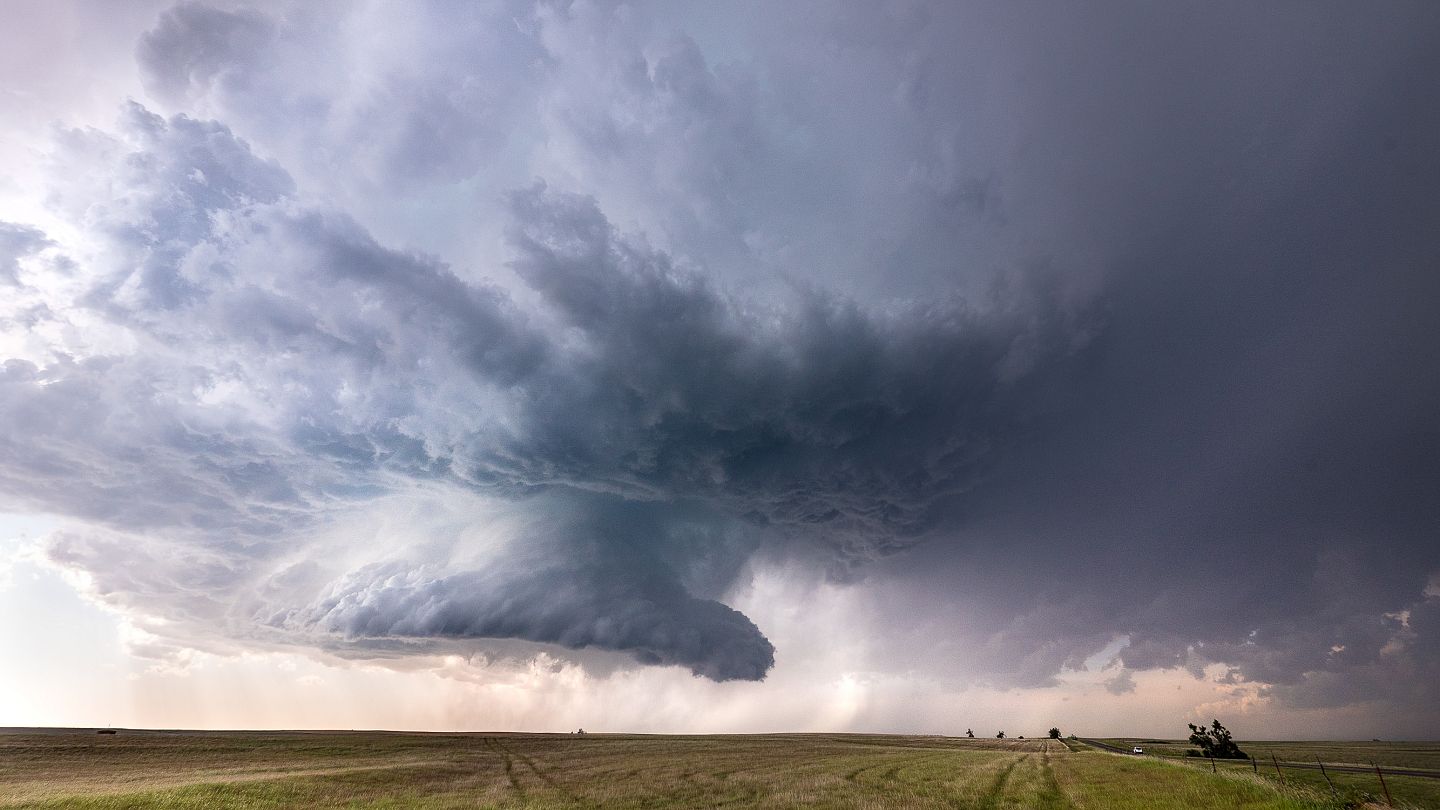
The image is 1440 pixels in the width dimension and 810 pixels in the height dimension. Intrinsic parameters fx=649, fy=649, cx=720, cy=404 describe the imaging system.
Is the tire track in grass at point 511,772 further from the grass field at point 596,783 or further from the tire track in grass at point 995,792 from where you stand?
the tire track in grass at point 995,792

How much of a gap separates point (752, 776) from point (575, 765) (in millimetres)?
22037

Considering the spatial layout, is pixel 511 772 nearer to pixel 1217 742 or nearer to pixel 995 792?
pixel 995 792

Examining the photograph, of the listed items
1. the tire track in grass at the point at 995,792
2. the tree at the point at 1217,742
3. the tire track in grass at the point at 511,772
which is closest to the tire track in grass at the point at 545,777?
the tire track in grass at the point at 511,772

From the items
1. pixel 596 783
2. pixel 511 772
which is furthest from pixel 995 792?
pixel 511 772

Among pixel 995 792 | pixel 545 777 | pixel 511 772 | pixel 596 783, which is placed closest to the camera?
pixel 995 792

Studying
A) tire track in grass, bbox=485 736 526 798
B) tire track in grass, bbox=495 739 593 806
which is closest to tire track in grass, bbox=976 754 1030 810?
tire track in grass, bbox=495 739 593 806

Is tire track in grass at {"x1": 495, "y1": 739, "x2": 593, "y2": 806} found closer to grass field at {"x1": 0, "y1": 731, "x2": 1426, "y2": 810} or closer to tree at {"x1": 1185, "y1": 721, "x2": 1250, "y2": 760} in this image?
grass field at {"x1": 0, "y1": 731, "x2": 1426, "y2": 810}

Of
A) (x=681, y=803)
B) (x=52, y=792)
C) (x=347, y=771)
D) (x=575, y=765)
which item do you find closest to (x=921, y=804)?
(x=681, y=803)

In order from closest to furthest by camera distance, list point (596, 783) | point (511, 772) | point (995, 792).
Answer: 1. point (995, 792)
2. point (596, 783)
3. point (511, 772)

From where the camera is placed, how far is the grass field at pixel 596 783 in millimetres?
39406

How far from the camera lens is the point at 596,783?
50406 mm

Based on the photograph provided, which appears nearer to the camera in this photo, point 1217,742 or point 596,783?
point 596,783

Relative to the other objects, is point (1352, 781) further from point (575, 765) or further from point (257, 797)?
point (257, 797)

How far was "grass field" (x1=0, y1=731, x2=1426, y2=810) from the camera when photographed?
3941 centimetres
